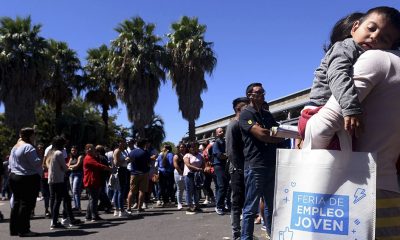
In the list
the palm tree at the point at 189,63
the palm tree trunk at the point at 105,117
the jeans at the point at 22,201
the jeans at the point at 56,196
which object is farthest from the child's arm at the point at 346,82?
→ the palm tree trunk at the point at 105,117

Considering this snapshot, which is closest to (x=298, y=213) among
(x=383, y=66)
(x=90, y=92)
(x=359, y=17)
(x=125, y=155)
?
(x=383, y=66)

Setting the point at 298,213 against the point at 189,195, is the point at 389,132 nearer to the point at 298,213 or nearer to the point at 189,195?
the point at 298,213

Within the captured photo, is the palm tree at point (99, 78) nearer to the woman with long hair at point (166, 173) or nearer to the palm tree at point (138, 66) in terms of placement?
the palm tree at point (138, 66)

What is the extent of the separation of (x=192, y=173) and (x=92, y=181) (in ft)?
8.51

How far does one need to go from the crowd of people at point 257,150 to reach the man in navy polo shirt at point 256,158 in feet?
0.04

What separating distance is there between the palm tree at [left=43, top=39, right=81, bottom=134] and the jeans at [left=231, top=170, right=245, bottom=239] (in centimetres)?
2563

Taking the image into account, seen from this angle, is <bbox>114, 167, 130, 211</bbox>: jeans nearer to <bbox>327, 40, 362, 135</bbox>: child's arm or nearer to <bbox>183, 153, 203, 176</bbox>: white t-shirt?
<bbox>183, 153, 203, 176</bbox>: white t-shirt

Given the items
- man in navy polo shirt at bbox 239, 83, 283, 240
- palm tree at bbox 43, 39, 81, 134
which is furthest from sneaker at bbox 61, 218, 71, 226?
palm tree at bbox 43, 39, 81, 134

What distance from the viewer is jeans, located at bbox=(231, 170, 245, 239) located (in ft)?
19.8

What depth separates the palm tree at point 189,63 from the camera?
28.6 metres

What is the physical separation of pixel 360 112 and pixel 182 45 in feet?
90.0

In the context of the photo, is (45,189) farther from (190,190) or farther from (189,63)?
(189,63)

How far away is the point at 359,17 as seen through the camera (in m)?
2.64

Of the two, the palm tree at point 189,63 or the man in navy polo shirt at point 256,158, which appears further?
the palm tree at point 189,63
